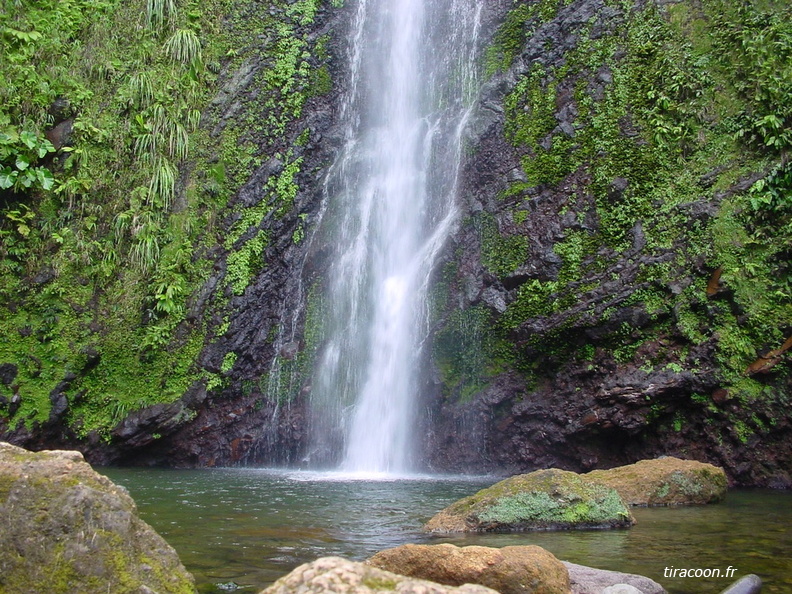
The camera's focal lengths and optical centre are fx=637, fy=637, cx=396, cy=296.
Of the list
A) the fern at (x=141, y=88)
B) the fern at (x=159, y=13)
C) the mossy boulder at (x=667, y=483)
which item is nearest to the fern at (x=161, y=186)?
the fern at (x=141, y=88)

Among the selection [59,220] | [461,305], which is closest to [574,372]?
[461,305]

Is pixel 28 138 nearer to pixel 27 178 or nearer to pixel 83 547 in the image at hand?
pixel 27 178

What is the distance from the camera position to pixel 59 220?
1535 cm

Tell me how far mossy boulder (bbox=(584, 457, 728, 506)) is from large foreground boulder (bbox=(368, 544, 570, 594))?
4318 millimetres

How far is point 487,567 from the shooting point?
13.3 ft

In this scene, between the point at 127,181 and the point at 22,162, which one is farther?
the point at 127,181

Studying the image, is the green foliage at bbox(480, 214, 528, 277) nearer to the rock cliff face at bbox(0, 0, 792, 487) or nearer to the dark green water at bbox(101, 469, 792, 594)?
the rock cliff face at bbox(0, 0, 792, 487)

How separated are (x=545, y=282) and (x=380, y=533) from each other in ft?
26.0

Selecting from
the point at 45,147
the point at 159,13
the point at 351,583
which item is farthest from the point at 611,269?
the point at 159,13

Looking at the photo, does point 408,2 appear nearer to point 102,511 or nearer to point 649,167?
point 649,167

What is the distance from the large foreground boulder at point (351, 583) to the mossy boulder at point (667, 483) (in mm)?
6494

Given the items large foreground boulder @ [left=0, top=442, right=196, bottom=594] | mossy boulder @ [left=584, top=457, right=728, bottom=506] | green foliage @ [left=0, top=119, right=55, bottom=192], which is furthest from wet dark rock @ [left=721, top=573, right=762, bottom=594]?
green foliage @ [left=0, top=119, right=55, bottom=192]

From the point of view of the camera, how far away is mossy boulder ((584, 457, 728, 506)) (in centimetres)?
814

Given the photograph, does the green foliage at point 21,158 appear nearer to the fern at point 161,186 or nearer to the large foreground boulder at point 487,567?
the fern at point 161,186
